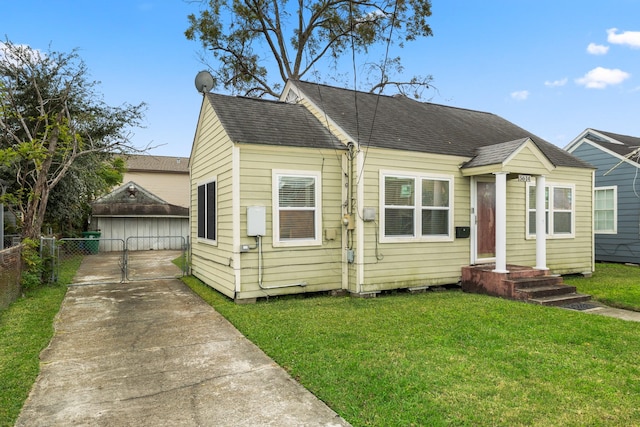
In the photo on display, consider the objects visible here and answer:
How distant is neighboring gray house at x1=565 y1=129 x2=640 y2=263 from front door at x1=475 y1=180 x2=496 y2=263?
5.71 metres

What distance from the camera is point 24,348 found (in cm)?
454

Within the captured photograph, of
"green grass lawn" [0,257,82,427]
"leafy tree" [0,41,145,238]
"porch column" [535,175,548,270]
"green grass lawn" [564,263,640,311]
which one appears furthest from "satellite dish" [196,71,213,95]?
"green grass lawn" [564,263,640,311]

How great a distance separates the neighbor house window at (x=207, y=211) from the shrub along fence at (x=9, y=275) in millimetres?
3471

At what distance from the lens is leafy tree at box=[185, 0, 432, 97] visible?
18344 millimetres

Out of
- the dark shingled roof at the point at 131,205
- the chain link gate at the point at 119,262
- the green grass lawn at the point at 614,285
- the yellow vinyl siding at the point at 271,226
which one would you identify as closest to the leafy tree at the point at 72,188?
the chain link gate at the point at 119,262

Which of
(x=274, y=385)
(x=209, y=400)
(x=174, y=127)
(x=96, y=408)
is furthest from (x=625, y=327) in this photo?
(x=174, y=127)

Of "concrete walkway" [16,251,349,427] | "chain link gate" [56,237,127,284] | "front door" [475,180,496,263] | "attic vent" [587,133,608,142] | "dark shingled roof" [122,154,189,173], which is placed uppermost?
"dark shingled roof" [122,154,189,173]

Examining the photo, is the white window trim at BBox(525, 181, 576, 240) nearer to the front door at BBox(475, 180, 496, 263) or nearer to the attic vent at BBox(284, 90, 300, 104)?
the front door at BBox(475, 180, 496, 263)

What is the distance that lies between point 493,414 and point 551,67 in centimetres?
1382

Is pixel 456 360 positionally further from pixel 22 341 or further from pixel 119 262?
pixel 119 262

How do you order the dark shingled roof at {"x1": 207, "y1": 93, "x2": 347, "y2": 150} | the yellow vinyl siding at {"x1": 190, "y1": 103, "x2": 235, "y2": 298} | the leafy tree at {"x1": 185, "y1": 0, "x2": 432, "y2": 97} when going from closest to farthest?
the dark shingled roof at {"x1": 207, "y1": 93, "x2": 347, "y2": 150}
the yellow vinyl siding at {"x1": 190, "y1": 103, "x2": 235, "y2": 298}
the leafy tree at {"x1": 185, "y1": 0, "x2": 432, "y2": 97}

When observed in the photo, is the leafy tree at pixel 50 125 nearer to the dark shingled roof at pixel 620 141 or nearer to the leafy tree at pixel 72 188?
the leafy tree at pixel 72 188

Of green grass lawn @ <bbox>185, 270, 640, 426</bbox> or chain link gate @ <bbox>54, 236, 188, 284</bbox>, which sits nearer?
green grass lawn @ <bbox>185, 270, 640, 426</bbox>

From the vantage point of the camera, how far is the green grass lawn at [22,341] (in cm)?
330
